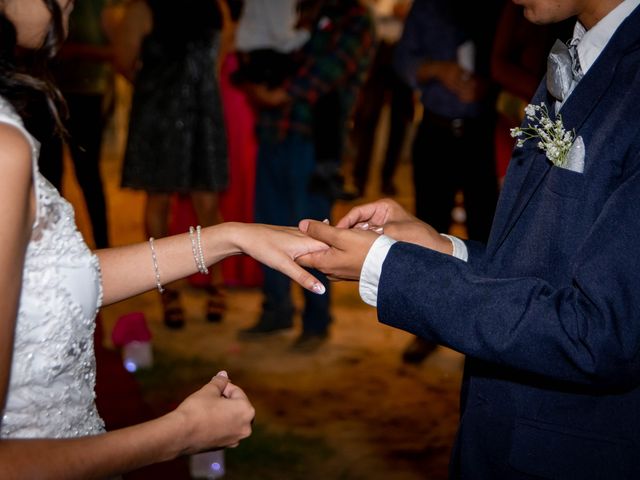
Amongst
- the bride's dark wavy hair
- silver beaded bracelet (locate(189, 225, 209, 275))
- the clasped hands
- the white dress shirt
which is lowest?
silver beaded bracelet (locate(189, 225, 209, 275))

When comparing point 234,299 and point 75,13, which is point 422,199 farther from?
point 75,13

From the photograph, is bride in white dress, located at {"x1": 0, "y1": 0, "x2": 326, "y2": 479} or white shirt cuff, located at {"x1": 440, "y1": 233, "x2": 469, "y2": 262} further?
white shirt cuff, located at {"x1": 440, "y1": 233, "x2": 469, "y2": 262}

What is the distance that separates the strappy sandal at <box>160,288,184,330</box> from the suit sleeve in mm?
3032

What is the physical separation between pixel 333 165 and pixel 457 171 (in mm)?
610

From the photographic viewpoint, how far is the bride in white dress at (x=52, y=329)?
1.11 meters

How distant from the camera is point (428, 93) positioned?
3734 mm

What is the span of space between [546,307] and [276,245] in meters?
0.68

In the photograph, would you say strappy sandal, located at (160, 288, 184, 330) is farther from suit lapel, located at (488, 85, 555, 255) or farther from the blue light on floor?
suit lapel, located at (488, 85, 555, 255)

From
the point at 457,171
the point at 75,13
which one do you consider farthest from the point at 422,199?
the point at 75,13

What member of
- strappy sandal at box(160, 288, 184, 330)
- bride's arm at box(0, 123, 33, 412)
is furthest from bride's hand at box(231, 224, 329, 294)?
strappy sandal at box(160, 288, 184, 330)

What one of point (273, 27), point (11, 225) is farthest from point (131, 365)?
point (11, 225)

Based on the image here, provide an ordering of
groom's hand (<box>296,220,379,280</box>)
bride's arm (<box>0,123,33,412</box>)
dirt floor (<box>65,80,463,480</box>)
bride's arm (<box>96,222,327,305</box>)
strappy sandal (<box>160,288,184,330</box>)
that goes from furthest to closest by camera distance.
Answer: strappy sandal (<box>160,288,184,330</box>), dirt floor (<box>65,80,463,480</box>), bride's arm (<box>96,222,327,305</box>), groom's hand (<box>296,220,379,280</box>), bride's arm (<box>0,123,33,412</box>)

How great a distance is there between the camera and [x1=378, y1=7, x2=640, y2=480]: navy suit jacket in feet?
3.91

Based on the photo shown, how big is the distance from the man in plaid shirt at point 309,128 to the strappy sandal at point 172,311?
1.30 ft
